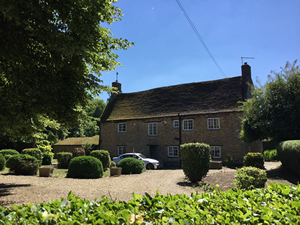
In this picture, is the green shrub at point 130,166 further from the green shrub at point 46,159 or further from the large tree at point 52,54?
the green shrub at point 46,159

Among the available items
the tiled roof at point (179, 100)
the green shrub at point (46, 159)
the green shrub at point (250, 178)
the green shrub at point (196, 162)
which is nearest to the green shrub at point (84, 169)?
the green shrub at point (196, 162)

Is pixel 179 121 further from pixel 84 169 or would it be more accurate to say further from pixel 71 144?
pixel 71 144

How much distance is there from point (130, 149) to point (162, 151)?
4321 mm

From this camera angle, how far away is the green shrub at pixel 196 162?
12680mm

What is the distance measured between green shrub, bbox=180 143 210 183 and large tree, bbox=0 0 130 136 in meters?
6.45

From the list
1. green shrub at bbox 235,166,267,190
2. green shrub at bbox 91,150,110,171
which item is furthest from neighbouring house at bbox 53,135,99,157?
green shrub at bbox 235,166,267,190

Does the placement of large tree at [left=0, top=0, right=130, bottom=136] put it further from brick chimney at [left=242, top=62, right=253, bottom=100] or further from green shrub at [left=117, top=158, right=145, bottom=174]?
brick chimney at [left=242, top=62, right=253, bottom=100]

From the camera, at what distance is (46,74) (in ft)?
25.9

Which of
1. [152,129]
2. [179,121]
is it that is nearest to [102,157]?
[152,129]

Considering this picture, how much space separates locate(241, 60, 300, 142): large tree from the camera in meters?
16.6

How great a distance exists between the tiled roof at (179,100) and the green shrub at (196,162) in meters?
12.3

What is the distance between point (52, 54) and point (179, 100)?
70.4 feet

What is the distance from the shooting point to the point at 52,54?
7.72 m

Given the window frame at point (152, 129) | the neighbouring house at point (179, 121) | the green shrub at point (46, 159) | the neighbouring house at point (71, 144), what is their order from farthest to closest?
the neighbouring house at point (71, 144) < the window frame at point (152, 129) < the green shrub at point (46, 159) < the neighbouring house at point (179, 121)
